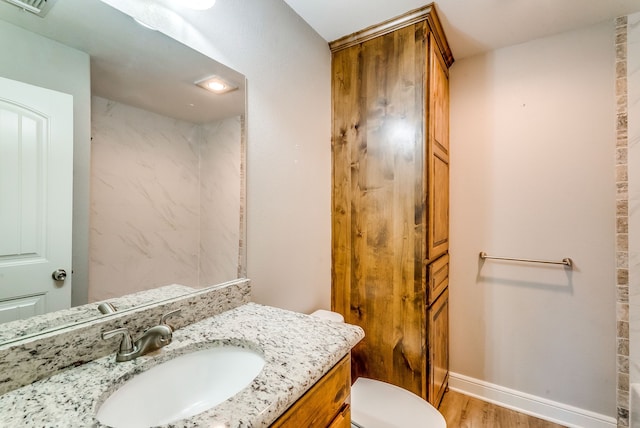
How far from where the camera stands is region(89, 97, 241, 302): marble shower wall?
0.80m

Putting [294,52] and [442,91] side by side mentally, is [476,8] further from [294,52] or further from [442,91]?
[294,52]

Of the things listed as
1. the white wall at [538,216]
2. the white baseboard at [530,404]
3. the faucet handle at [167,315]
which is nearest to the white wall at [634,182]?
the white wall at [538,216]

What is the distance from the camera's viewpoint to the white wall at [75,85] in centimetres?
66

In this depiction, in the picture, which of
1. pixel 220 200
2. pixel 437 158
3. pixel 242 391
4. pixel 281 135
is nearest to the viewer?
pixel 242 391

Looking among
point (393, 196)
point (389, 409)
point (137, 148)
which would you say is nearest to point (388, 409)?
point (389, 409)

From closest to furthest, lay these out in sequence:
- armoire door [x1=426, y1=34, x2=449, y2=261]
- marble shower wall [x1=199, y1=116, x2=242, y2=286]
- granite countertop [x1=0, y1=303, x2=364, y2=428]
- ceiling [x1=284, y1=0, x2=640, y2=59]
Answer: granite countertop [x1=0, y1=303, x2=364, y2=428] → marble shower wall [x1=199, y1=116, x2=242, y2=286] → ceiling [x1=284, y1=0, x2=640, y2=59] → armoire door [x1=426, y1=34, x2=449, y2=261]

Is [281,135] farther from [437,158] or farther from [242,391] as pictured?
[242,391]

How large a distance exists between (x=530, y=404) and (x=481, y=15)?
2.35 meters

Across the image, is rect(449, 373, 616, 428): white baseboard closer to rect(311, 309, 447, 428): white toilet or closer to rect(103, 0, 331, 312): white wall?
rect(311, 309, 447, 428): white toilet

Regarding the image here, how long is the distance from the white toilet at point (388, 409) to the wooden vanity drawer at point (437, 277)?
481 mm

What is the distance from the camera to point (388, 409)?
1.28 metres

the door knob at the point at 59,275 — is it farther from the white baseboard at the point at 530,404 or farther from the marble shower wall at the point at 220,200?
the white baseboard at the point at 530,404

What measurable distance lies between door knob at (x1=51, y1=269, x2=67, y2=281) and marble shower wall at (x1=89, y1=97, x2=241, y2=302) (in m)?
0.06

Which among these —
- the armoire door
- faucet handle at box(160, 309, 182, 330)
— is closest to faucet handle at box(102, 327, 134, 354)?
faucet handle at box(160, 309, 182, 330)
